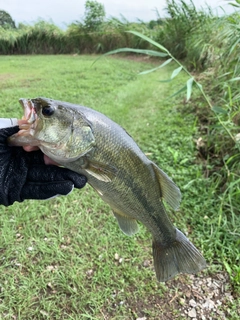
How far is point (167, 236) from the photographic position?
1315 mm

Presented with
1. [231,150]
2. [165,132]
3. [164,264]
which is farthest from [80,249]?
[165,132]

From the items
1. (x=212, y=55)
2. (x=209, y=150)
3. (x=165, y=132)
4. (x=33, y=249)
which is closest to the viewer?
(x=33, y=249)

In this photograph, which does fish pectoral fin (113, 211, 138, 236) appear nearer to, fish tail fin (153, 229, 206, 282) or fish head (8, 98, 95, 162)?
fish tail fin (153, 229, 206, 282)

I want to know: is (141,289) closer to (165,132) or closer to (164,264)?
(164,264)

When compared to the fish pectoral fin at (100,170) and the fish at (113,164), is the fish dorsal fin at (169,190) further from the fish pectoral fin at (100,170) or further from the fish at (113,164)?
the fish pectoral fin at (100,170)

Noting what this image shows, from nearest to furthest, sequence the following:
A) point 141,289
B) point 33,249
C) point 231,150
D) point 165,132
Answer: point 141,289, point 33,249, point 231,150, point 165,132

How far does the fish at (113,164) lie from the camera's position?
3.25 feet

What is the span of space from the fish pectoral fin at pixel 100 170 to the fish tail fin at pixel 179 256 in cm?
44

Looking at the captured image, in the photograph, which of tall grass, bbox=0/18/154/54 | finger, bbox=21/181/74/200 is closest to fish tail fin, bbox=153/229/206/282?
finger, bbox=21/181/74/200

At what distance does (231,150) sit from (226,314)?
4.58ft

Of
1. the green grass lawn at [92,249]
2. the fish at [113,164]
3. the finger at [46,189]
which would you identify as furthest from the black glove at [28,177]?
the green grass lawn at [92,249]

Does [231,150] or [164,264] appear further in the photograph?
[231,150]

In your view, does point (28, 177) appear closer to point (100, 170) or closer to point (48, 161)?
point (48, 161)

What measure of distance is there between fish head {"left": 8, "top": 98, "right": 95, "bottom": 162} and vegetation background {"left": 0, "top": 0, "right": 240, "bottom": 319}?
2.53 ft
